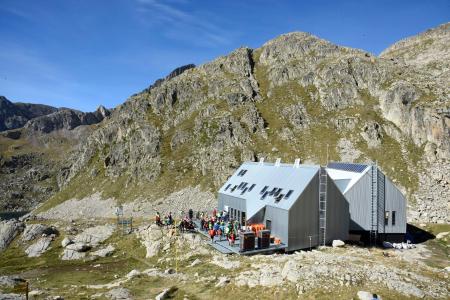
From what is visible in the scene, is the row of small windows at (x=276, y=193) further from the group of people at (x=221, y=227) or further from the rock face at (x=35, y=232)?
the rock face at (x=35, y=232)

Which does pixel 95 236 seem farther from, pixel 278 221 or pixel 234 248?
pixel 278 221

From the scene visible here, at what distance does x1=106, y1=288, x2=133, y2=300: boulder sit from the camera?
27.5m

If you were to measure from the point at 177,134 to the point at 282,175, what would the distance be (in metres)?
84.3

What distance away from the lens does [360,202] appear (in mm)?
45906

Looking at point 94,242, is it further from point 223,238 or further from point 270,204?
point 270,204

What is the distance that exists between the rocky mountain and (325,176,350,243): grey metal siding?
3204 cm

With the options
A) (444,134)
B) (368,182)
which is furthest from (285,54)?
(368,182)

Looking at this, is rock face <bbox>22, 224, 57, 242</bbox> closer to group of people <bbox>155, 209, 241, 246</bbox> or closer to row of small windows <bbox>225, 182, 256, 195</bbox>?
group of people <bbox>155, 209, 241, 246</bbox>

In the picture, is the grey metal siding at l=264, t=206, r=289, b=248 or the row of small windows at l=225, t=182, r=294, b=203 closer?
the grey metal siding at l=264, t=206, r=289, b=248

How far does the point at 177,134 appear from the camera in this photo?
127 m

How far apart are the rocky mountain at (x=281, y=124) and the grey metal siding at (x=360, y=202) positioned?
90.0ft

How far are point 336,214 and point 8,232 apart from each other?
4978cm

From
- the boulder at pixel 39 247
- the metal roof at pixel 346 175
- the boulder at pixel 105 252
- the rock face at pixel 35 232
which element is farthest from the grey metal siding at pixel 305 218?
the rock face at pixel 35 232

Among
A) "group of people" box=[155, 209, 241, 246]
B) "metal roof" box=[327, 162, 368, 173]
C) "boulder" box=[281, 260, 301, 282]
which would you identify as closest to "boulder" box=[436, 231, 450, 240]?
"metal roof" box=[327, 162, 368, 173]
